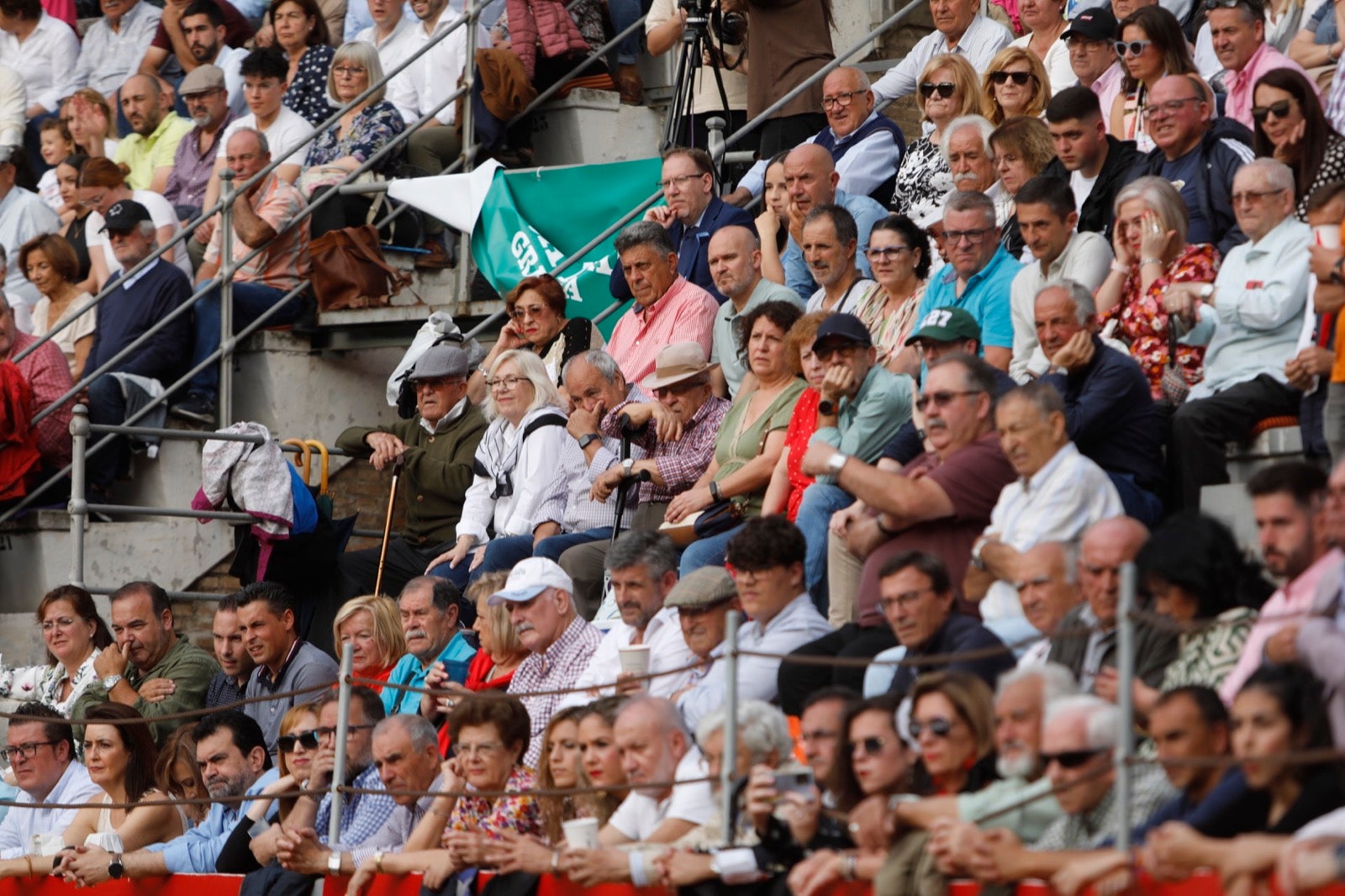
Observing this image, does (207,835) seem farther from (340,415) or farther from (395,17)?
(395,17)

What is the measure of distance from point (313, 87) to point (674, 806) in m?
7.87

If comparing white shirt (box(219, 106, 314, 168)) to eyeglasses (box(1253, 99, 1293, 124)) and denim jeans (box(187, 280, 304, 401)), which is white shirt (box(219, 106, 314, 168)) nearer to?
denim jeans (box(187, 280, 304, 401))

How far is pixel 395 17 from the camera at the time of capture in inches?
549

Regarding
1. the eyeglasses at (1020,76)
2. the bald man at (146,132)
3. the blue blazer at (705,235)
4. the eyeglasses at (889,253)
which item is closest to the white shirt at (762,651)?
the eyeglasses at (889,253)

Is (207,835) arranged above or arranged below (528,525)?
below

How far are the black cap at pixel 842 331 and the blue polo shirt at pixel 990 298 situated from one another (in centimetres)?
53

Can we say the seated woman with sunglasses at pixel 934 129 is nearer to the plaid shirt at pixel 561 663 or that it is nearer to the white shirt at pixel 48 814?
the plaid shirt at pixel 561 663

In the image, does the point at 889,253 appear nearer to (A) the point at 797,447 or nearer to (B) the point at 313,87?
(A) the point at 797,447

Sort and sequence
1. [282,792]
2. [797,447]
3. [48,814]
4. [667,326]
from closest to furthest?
[282,792], [797,447], [48,814], [667,326]

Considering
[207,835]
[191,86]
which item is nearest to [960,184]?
[207,835]

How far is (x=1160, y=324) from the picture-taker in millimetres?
8242

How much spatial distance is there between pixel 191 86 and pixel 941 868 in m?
9.42

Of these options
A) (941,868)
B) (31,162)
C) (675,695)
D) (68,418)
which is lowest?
(941,868)

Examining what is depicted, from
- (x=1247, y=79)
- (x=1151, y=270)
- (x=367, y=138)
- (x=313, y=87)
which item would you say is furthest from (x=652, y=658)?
(x=313, y=87)
